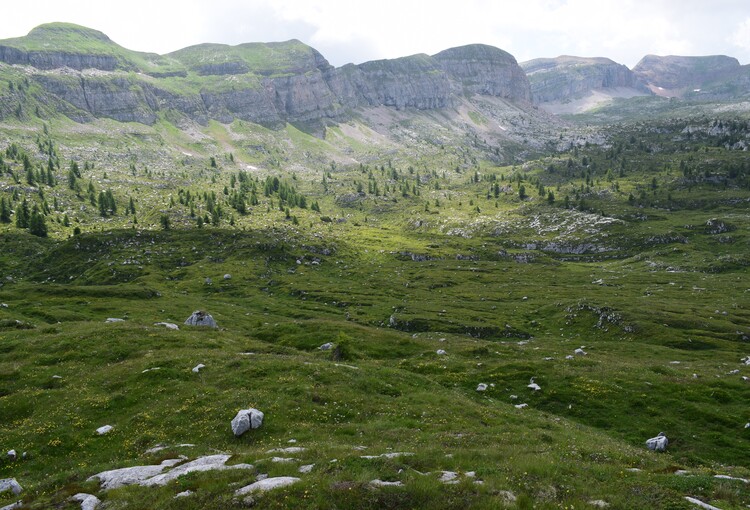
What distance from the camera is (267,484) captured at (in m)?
18.8

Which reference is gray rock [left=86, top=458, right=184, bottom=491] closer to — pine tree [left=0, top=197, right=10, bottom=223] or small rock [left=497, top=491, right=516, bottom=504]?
small rock [left=497, top=491, right=516, bottom=504]

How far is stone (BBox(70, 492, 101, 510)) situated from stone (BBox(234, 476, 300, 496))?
7.13 meters

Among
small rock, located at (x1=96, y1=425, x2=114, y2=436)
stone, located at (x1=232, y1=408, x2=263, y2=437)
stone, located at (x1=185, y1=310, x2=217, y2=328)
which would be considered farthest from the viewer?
stone, located at (x1=185, y1=310, x2=217, y2=328)

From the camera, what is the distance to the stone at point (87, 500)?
1947cm

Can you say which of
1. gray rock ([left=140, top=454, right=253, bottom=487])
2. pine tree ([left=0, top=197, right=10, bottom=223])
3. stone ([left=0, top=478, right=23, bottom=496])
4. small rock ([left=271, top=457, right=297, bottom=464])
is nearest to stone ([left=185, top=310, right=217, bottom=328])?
stone ([left=0, top=478, right=23, bottom=496])

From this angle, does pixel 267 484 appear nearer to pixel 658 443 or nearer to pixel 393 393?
pixel 393 393

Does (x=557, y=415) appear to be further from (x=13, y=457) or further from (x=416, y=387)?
(x=13, y=457)

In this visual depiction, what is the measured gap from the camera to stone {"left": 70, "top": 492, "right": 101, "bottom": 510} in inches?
766

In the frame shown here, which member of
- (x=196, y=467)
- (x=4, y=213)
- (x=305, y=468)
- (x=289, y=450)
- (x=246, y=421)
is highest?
(x=4, y=213)

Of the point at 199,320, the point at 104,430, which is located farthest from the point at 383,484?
the point at 199,320

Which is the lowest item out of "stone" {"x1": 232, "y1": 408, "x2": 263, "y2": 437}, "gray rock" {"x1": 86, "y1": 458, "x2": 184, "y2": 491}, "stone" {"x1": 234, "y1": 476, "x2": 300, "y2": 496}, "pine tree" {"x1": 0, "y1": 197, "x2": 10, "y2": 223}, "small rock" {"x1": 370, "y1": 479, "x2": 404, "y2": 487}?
"stone" {"x1": 232, "y1": 408, "x2": 263, "y2": 437}

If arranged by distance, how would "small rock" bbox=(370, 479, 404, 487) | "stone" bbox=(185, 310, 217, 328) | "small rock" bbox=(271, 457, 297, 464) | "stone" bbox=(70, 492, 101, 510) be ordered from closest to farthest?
"small rock" bbox=(370, 479, 404, 487) < "stone" bbox=(70, 492, 101, 510) < "small rock" bbox=(271, 457, 297, 464) < "stone" bbox=(185, 310, 217, 328)

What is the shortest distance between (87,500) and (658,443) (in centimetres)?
3893

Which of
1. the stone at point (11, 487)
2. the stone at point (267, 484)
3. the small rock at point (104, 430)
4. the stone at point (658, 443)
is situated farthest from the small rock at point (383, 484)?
the stone at point (658, 443)
